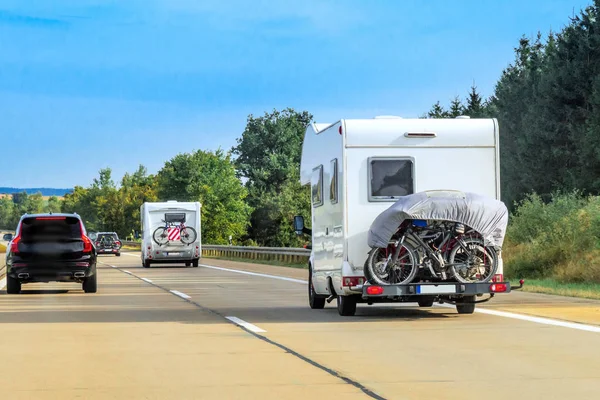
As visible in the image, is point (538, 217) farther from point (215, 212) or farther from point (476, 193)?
point (215, 212)

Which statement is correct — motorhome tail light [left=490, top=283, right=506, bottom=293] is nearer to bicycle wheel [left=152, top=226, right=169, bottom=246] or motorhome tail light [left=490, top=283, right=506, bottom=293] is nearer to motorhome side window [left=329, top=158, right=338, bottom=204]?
motorhome side window [left=329, top=158, right=338, bottom=204]

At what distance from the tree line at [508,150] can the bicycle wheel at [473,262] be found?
36101 millimetres

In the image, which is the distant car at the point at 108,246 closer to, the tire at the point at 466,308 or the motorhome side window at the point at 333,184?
the tire at the point at 466,308

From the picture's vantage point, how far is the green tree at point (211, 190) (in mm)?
124250

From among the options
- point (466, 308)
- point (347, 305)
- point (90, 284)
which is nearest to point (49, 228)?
point (90, 284)

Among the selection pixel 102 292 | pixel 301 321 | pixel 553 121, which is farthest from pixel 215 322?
pixel 553 121

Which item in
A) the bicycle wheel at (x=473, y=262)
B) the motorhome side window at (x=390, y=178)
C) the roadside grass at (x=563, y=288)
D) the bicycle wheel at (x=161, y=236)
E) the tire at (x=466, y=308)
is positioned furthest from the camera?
the bicycle wheel at (x=161, y=236)

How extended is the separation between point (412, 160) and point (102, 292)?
38.5ft

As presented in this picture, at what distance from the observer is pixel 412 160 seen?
56.6ft

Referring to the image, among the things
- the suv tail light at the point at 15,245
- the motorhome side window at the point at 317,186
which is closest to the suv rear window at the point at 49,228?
the suv tail light at the point at 15,245

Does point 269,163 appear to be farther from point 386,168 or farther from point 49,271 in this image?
point 386,168

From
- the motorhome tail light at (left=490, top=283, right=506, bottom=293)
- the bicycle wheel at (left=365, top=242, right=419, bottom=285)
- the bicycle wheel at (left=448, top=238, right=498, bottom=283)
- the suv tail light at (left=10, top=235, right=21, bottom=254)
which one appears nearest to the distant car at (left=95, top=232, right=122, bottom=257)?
the suv tail light at (left=10, top=235, right=21, bottom=254)

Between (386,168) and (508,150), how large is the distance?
49283 millimetres

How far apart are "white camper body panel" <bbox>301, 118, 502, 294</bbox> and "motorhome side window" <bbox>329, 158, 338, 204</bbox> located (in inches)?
4.7
